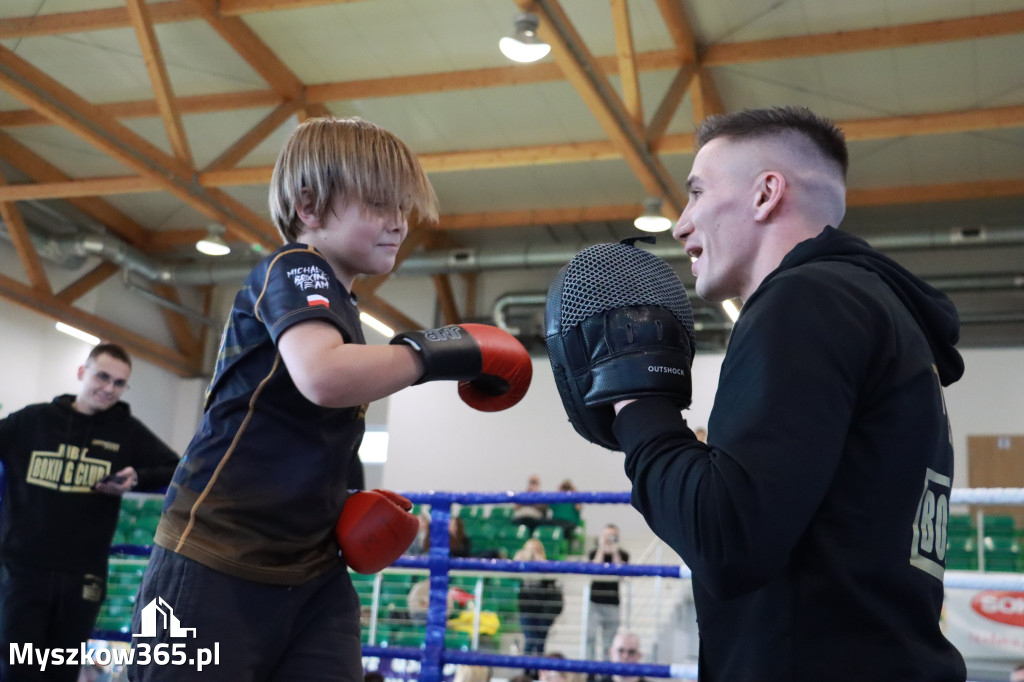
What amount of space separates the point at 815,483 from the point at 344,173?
1134 mm

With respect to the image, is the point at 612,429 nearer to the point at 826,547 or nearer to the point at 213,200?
the point at 826,547

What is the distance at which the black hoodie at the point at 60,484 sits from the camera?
3.84 meters

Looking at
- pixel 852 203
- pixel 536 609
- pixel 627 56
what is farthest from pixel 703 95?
pixel 536 609

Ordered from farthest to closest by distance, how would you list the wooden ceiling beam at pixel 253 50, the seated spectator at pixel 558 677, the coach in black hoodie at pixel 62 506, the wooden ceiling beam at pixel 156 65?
the wooden ceiling beam at pixel 253 50 → the wooden ceiling beam at pixel 156 65 → the seated spectator at pixel 558 677 → the coach in black hoodie at pixel 62 506

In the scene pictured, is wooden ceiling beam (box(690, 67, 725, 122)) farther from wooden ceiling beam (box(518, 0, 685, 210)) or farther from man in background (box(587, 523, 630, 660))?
man in background (box(587, 523, 630, 660))

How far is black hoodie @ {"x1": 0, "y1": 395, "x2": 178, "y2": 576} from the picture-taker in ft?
12.6

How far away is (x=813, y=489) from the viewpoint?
106 cm

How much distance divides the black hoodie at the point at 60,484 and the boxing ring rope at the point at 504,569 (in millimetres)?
1341

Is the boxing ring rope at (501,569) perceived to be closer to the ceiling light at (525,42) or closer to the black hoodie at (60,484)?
the black hoodie at (60,484)

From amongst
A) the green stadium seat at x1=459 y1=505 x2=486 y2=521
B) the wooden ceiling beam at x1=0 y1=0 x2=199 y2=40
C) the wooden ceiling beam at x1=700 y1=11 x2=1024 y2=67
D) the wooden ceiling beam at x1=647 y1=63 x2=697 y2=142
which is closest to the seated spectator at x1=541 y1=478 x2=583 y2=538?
the green stadium seat at x1=459 y1=505 x2=486 y2=521

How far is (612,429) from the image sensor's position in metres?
1.28

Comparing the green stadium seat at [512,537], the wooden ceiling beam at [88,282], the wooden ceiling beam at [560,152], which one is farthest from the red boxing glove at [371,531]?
the wooden ceiling beam at [88,282]

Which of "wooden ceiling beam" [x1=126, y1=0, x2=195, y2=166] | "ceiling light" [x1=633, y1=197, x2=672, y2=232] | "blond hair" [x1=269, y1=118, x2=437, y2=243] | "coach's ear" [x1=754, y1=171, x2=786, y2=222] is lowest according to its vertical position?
"coach's ear" [x1=754, y1=171, x2=786, y2=222]

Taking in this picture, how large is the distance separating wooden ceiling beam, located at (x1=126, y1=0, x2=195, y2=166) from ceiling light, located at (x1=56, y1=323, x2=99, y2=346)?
5626mm
